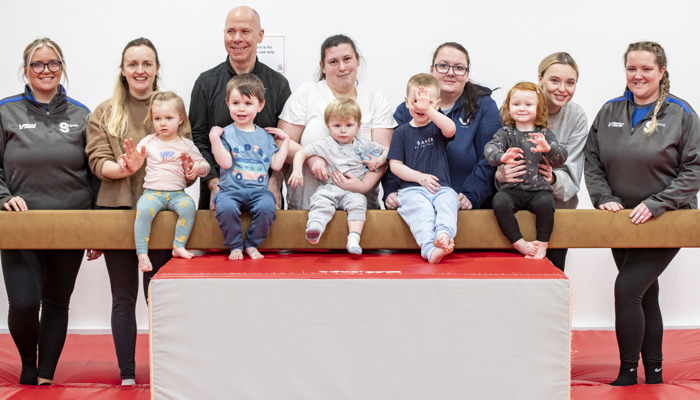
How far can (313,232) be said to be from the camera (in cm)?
278

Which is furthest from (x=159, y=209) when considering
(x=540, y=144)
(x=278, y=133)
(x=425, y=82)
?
(x=540, y=144)

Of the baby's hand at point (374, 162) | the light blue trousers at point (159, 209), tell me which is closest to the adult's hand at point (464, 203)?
the baby's hand at point (374, 162)

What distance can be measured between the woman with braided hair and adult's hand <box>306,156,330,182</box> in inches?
49.7

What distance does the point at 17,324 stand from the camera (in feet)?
9.85

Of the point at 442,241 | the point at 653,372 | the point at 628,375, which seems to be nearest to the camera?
the point at 442,241

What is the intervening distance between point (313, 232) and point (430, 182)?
1.83 ft

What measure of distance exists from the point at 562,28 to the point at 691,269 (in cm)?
201

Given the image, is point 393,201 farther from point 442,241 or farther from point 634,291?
point 634,291

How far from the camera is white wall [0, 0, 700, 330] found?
445cm

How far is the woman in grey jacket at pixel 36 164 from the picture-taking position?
9.73 ft

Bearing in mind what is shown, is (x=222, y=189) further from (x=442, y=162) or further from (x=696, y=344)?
(x=696, y=344)

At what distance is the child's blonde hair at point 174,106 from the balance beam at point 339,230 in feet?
1.35

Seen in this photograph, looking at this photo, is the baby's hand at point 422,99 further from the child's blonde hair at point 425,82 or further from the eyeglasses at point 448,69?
the eyeglasses at point 448,69

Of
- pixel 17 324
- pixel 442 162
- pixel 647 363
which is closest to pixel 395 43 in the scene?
pixel 442 162
